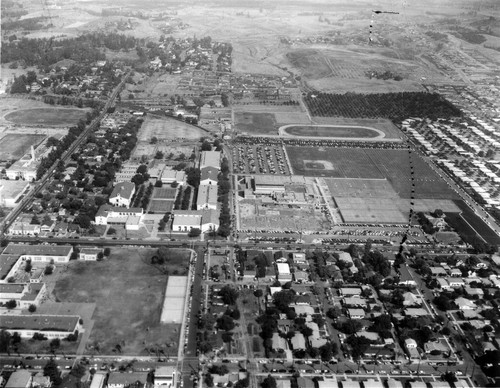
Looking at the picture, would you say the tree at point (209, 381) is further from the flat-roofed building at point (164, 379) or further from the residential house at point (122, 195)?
the residential house at point (122, 195)

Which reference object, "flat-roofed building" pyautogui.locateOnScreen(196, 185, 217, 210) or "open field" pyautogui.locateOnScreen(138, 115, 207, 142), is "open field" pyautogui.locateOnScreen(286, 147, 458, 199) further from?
"open field" pyautogui.locateOnScreen(138, 115, 207, 142)

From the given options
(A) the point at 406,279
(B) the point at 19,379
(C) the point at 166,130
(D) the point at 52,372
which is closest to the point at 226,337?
(D) the point at 52,372

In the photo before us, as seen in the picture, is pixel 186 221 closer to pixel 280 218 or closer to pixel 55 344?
pixel 280 218

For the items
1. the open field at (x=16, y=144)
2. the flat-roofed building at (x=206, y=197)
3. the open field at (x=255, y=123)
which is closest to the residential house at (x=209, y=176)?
the flat-roofed building at (x=206, y=197)

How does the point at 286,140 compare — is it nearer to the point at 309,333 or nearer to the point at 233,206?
the point at 233,206

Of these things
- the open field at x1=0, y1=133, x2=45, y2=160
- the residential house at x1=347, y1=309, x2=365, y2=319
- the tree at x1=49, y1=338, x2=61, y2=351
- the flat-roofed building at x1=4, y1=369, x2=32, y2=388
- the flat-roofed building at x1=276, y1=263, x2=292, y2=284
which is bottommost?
the open field at x1=0, y1=133, x2=45, y2=160

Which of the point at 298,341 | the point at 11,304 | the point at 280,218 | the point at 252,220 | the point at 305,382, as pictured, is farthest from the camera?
the point at 280,218

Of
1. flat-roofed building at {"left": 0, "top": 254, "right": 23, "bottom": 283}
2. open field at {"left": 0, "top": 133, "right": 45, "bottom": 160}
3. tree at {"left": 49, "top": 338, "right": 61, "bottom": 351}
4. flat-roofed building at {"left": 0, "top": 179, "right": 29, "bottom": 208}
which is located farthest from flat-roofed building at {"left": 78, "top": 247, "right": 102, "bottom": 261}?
open field at {"left": 0, "top": 133, "right": 45, "bottom": 160}
